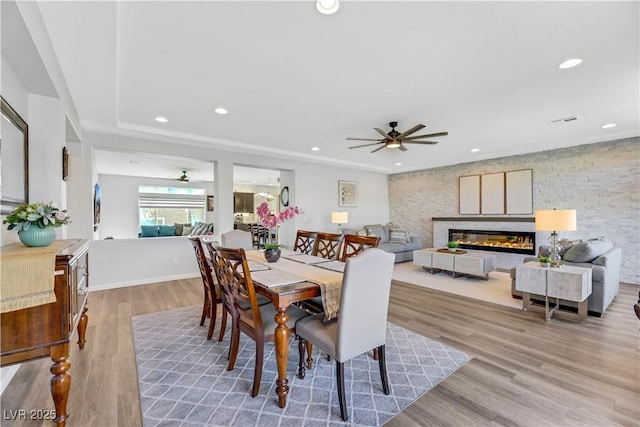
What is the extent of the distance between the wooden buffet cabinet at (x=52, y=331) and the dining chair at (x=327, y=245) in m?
2.20

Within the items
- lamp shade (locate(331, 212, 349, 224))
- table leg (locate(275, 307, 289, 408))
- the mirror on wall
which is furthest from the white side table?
the mirror on wall

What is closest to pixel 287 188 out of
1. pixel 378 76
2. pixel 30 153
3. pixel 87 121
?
pixel 87 121

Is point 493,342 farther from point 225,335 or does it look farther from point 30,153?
point 30,153

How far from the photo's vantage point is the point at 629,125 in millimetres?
4293

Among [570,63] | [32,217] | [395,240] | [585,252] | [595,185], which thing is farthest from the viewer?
[395,240]

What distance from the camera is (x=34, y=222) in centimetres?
161

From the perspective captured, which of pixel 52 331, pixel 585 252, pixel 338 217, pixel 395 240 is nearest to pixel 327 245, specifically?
pixel 52 331

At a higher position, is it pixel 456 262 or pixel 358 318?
pixel 358 318

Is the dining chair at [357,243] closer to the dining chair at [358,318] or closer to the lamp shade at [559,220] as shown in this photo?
the dining chair at [358,318]

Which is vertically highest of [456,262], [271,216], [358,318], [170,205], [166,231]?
[170,205]

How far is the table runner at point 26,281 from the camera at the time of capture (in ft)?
3.95

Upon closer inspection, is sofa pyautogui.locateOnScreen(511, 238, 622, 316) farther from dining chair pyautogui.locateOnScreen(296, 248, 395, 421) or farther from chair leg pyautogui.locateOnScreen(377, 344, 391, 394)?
dining chair pyautogui.locateOnScreen(296, 248, 395, 421)

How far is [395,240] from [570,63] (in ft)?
16.3

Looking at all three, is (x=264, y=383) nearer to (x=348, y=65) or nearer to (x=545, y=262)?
(x=348, y=65)
